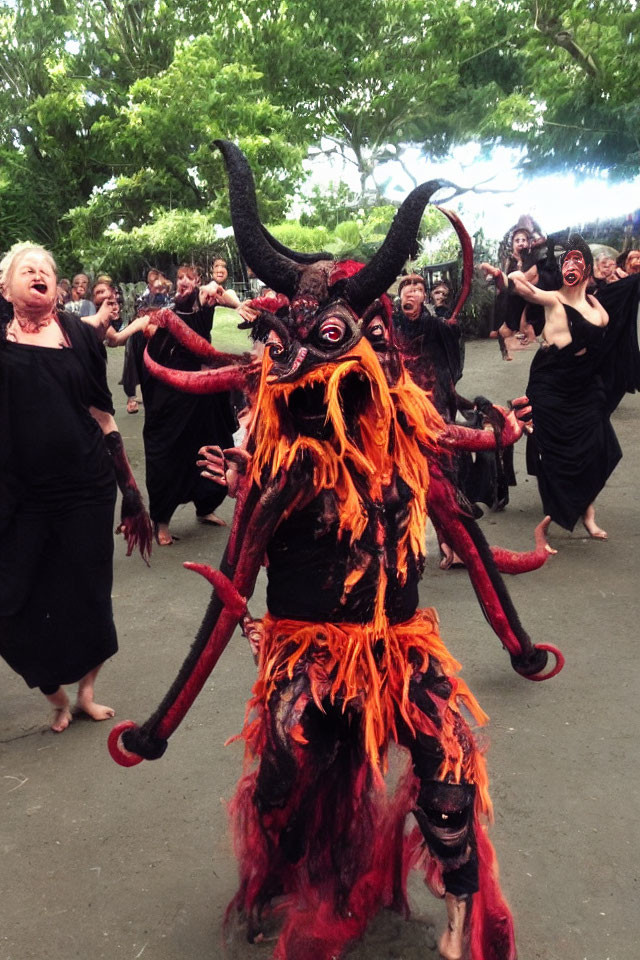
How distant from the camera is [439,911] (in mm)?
2838

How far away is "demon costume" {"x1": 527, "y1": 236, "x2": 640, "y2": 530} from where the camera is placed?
6.77 meters

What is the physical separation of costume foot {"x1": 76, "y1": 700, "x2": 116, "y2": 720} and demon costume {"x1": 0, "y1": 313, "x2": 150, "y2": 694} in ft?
0.93

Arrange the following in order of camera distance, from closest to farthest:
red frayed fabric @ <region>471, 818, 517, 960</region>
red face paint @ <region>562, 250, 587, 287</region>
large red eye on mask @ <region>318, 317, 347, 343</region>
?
1. large red eye on mask @ <region>318, 317, 347, 343</region>
2. red frayed fabric @ <region>471, 818, 517, 960</region>
3. red face paint @ <region>562, 250, 587, 287</region>

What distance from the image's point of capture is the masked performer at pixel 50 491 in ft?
12.9

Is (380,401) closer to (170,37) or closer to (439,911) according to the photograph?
(439,911)

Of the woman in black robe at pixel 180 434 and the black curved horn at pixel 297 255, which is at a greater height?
the black curved horn at pixel 297 255

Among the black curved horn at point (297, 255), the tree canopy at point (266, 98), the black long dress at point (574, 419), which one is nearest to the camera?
the black curved horn at point (297, 255)

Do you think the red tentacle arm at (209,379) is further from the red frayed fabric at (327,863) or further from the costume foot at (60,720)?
the costume foot at (60,720)

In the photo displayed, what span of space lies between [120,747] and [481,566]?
1.19 meters

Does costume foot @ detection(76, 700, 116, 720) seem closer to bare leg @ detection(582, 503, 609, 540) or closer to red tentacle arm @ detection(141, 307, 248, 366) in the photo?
red tentacle arm @ detection(141, 307, 248, 366)

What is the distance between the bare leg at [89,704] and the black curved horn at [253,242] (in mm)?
2570

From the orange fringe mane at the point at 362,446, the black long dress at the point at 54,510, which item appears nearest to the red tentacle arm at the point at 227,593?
the orange fringe mane at the point at 362,446

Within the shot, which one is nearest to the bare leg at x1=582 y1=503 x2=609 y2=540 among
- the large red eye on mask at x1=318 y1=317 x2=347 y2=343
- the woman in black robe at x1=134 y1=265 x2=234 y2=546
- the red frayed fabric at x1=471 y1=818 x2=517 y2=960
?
the woman in black robe at x1=134 y1=265 x2=234 y2=546

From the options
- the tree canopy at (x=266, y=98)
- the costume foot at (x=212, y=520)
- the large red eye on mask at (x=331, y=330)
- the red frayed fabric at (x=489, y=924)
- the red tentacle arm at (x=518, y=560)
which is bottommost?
the costume foot at (x=212, y=520)
